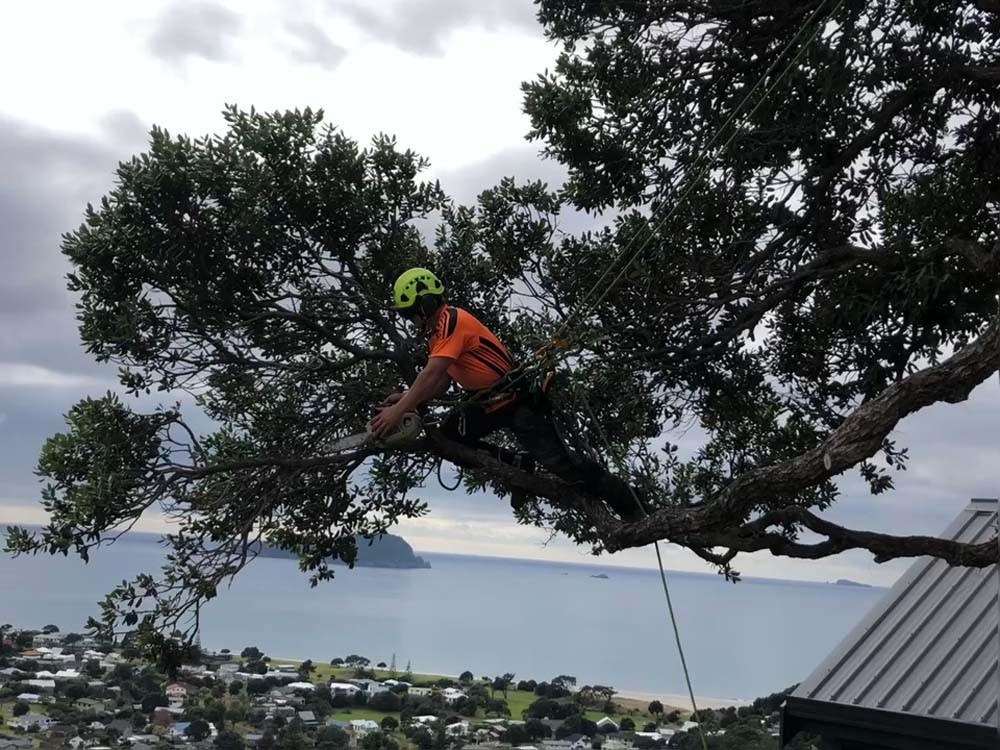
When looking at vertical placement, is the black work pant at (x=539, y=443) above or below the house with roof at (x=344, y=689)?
above

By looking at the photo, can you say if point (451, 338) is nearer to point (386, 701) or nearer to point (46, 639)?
point (386, 701)

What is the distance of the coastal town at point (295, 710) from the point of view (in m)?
20.6

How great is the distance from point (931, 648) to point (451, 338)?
18.8ft

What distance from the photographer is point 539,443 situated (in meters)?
8.52

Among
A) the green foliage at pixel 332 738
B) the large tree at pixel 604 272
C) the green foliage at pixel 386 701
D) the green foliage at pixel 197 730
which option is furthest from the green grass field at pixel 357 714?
the large tree at pixel 604 272

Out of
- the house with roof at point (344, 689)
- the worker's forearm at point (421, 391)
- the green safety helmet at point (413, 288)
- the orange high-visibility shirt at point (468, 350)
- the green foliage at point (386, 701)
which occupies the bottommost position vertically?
the green foliage at point (386, 701)

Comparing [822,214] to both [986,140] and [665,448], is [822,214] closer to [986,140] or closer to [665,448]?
[986,140]

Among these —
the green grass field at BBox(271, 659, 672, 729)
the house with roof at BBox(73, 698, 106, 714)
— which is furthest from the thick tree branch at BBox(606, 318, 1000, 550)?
the house with roof at BBox(73, 698, 106, 714)

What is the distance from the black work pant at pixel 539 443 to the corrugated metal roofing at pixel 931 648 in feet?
10.0

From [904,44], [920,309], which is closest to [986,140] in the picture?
[904,44]

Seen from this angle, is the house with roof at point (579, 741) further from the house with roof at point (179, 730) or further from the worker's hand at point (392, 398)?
the worker's hand at point (392, 398)

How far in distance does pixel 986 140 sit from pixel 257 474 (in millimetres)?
7454

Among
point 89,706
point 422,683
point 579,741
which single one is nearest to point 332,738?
point 422,683

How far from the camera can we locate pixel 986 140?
1019 cm
